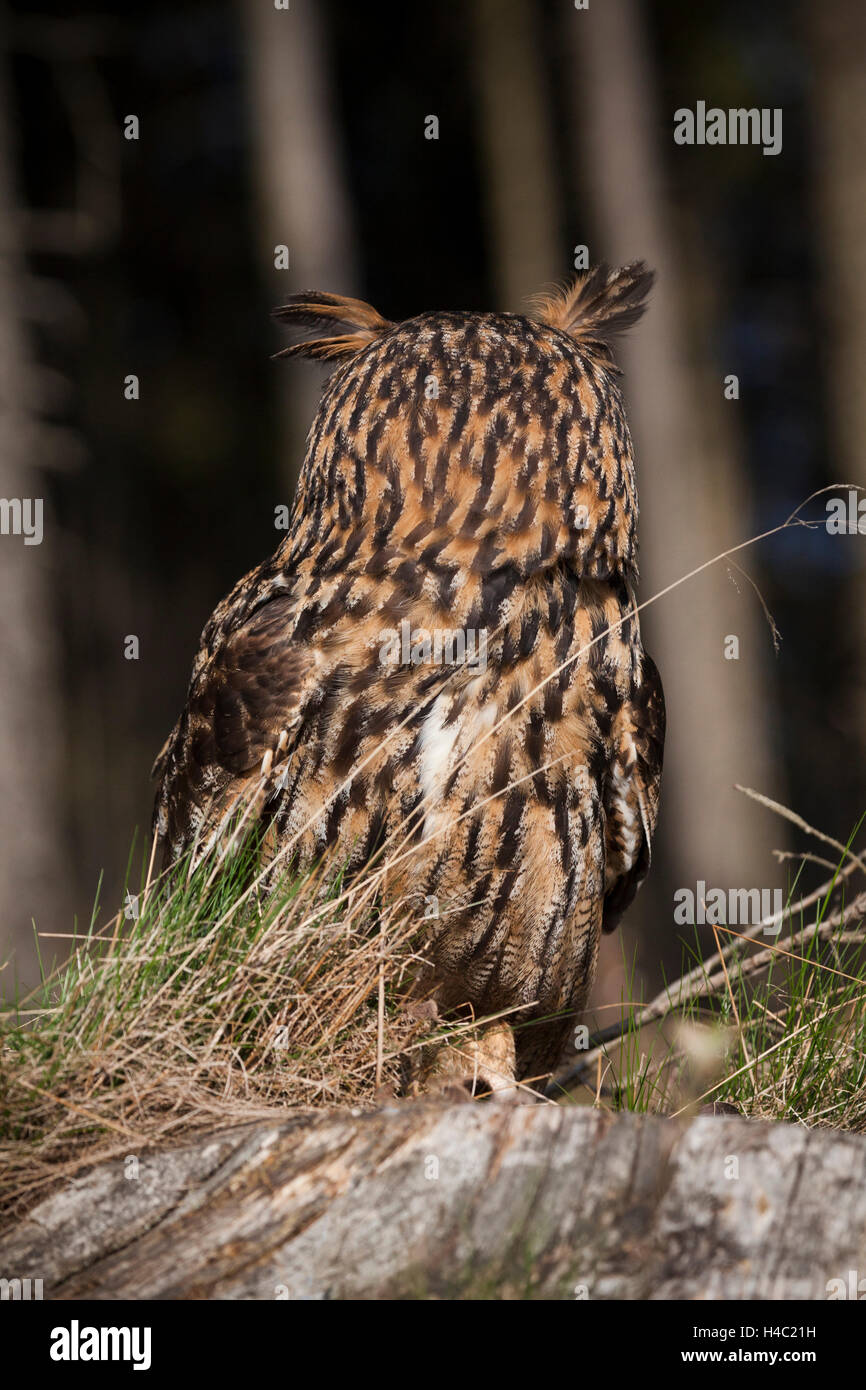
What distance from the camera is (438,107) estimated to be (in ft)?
44.3

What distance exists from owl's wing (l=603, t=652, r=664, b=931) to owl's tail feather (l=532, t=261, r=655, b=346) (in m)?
1.00

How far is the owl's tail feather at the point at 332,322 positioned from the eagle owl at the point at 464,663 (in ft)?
0.97

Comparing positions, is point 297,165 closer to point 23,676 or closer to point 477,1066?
point 23,676

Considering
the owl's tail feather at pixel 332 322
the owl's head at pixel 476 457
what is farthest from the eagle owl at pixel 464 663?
the owl's tail feather at pixel 332 322

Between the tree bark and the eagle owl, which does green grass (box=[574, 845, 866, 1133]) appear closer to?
the eagle owl

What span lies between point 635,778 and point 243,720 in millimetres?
1048

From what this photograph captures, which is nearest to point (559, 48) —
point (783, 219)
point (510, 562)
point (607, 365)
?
point (783, 219)

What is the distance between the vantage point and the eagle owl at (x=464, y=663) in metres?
3.15

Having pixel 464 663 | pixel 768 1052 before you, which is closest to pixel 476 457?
pixel 464 663

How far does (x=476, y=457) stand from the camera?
3.19m

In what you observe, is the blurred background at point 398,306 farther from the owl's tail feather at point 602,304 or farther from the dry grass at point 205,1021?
the dry grass at point 205,1021

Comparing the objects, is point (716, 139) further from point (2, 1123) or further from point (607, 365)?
point (2, 1123)

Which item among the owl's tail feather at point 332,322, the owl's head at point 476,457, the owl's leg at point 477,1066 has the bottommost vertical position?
the owl's leg at point 477,1066

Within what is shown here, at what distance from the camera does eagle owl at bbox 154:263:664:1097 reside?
315 cm
